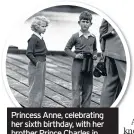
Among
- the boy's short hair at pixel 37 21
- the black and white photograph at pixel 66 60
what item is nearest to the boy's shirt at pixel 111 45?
the black and white photograph at pixel 66 60

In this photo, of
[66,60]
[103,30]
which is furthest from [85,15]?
[66,60]

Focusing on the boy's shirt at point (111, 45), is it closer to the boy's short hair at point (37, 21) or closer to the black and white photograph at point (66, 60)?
the black and white photograph at point (66, 60)

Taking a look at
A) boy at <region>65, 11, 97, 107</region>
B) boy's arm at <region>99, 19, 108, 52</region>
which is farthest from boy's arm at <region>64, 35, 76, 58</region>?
boy's arm at <region>99, 19, 108, 52</region>

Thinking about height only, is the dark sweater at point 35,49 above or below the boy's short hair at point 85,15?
below

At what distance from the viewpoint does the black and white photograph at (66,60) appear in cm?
148

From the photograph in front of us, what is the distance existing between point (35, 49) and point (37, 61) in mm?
50

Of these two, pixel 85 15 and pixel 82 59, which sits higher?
pixel 85 15

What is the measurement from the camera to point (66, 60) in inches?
59.4

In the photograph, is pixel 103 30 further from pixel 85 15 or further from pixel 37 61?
pixel 37 61

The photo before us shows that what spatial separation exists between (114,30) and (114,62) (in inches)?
5.4

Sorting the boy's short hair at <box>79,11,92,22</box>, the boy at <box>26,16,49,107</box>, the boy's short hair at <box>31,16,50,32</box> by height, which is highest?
the boy's short hair at <box>79,11,92,22</box>

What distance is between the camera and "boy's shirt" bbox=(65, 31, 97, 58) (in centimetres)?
149

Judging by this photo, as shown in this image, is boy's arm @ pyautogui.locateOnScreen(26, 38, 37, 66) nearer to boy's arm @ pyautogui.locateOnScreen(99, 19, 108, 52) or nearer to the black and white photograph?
the black and white photograph

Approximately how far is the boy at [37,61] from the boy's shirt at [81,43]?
11 centimetres
